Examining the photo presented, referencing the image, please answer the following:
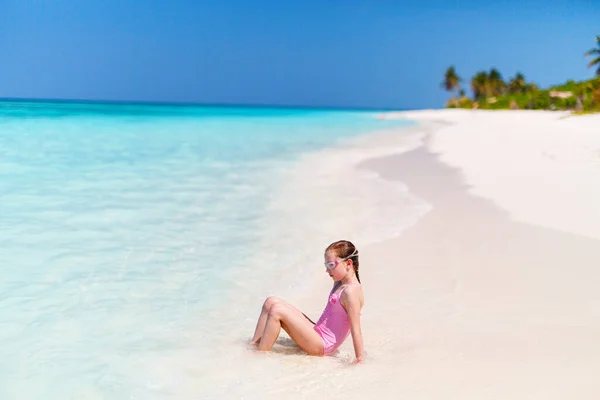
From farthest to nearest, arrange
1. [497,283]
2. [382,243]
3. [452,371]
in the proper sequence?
[382,243] → [497,283] → [452,371]

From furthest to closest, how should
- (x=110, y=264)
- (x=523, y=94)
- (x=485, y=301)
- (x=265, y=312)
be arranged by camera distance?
(x=523, y=94), (x=110, y=264), (x=485, y=301), (x=265, y=312)

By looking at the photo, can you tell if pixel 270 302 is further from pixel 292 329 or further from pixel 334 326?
pixel 334 326

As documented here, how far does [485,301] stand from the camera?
195 inches

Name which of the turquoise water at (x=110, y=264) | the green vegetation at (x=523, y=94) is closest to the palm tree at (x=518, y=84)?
the green vegetation at (x=523, y=94)

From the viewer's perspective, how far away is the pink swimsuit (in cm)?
395

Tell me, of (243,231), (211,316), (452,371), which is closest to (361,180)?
(243,231)

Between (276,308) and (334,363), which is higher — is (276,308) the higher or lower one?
the higher one

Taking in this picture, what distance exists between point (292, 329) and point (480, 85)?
96101mm

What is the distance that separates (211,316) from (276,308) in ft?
3.37

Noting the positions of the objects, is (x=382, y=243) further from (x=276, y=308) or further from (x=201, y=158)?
(x=201, y=158)

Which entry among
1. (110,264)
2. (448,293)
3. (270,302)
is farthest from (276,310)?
(110,264)

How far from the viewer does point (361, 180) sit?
41.3ft

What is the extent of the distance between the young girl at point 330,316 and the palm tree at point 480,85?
308ft

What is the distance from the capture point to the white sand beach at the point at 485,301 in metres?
3.54
